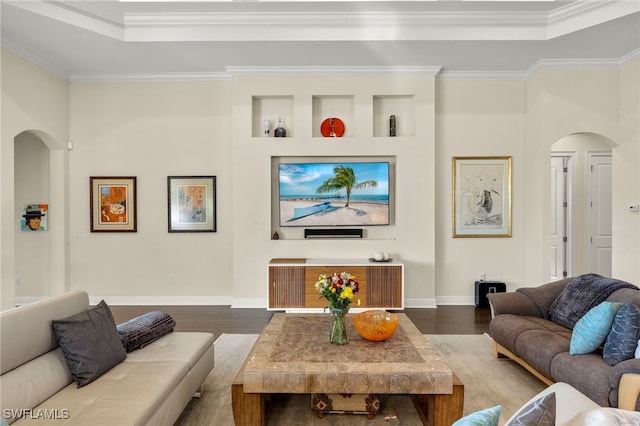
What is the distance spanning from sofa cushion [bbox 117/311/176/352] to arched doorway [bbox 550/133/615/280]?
21.2 feet

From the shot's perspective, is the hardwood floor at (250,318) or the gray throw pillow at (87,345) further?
the hardwood floor at (250,318)

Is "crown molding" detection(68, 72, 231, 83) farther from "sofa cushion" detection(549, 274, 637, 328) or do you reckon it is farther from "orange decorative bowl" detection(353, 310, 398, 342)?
"sofa cushion" detection(549, 274, 637, 328)

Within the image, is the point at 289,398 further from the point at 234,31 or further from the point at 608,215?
the point at 608,215

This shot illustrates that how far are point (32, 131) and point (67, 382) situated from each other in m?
4.34

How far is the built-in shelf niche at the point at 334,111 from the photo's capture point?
550cm

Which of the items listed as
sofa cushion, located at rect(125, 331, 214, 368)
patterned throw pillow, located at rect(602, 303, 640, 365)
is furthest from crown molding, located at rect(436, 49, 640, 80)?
sofa cushion, located at rect(125, 331, 214, 368)

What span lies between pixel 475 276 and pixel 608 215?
2.70 m

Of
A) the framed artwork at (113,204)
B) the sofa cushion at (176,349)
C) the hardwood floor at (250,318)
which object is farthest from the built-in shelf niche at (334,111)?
the sofa cushion at (176,349)

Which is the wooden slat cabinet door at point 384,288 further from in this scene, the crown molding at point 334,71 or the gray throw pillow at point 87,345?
the gray throw pillow at point 87,345

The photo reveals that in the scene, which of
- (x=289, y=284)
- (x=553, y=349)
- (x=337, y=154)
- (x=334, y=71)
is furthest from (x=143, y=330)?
(x=334, y=71)

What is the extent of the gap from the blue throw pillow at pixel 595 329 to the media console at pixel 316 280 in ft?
8.14

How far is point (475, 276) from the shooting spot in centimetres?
548

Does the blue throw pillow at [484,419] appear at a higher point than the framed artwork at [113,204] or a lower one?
lower

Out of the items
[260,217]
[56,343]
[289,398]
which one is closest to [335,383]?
[289,398]
